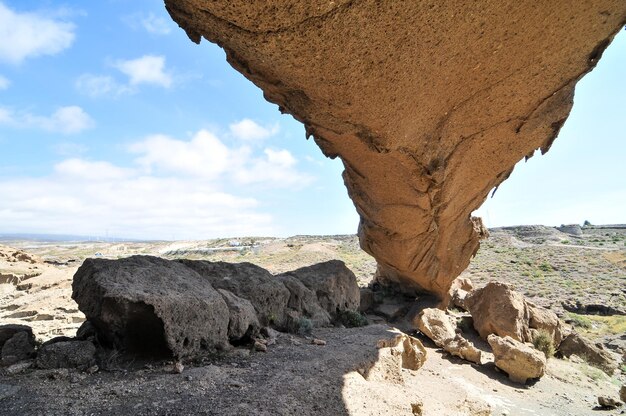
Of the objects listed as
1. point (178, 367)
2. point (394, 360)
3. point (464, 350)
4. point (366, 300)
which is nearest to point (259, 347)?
point (178, 367)

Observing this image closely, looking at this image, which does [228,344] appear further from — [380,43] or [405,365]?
[380,43]

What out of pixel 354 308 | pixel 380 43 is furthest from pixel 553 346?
pixel 380 43

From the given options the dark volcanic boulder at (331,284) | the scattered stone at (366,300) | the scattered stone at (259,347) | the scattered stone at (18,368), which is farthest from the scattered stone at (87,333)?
the scattered stone at (366,300)

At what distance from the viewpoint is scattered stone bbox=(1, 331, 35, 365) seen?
4324mm

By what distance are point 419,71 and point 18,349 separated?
6198 millimetres

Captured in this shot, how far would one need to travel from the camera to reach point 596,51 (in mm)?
5371

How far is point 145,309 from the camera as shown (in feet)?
15.2

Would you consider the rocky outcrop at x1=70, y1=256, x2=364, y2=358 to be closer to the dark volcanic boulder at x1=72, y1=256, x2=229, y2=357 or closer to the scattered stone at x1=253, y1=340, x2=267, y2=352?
the dark volcanic boulder at x1=72, y1=256, x2=229, y2=357

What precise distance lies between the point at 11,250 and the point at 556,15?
75.8 feet

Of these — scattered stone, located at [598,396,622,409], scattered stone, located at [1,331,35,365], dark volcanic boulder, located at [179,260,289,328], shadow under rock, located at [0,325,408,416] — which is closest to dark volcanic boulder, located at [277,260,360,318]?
dark volcanic boulder, located at [179,260,289,328]

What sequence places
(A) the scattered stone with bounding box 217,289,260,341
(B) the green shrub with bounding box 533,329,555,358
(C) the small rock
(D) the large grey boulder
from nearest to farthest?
(C) the small rock, (A) the scattered stone with bounding box 217,289,260,341, (D) the large grey boulder, (B) the green shrub with bounding box 533,329,555,358

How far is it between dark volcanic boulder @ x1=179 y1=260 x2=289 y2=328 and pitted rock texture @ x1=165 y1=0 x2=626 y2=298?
3.17 metres

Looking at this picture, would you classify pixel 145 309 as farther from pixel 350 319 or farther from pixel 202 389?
pixel 350 319

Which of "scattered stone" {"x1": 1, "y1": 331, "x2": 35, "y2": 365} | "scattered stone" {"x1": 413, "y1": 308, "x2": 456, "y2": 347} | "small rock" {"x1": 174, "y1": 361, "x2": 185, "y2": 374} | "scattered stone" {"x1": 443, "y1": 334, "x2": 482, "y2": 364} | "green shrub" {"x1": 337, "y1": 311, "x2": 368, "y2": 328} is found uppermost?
"scattered stone" {"x1": 1, "y1": 331, "x2": 35, "y2": 365}
